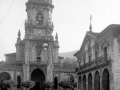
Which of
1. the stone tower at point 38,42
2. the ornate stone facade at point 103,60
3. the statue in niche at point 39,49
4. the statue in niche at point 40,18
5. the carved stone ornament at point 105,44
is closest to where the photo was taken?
the ornate stone facade at point 103,60

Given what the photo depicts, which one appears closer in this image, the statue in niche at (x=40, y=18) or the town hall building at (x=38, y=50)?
the town hall building at (x=38, y=50)

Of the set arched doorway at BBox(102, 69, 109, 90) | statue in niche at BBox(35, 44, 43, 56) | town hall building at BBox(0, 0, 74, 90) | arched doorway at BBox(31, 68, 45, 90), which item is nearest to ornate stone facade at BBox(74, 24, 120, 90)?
arched doorway at BBox(102, 69, 109, 90)

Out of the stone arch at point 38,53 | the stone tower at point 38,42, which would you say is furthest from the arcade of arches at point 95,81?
the stone arch at point 38,53

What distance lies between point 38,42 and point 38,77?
8.21 metres

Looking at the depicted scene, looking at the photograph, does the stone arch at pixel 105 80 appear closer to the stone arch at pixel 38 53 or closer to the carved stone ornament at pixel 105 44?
the carved stone ornament at pixel 105 44

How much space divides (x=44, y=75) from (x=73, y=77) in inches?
277

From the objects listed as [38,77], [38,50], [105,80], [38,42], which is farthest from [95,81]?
[38,42]

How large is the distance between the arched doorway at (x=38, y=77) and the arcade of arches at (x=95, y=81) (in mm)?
11290

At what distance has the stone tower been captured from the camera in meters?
53.3

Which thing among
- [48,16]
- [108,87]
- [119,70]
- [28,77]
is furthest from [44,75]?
[119,70]

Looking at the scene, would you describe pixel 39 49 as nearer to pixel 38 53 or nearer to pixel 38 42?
pixel 38 53

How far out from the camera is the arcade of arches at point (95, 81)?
32406mm

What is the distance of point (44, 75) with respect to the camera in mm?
53750

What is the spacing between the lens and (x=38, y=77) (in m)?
54.5
